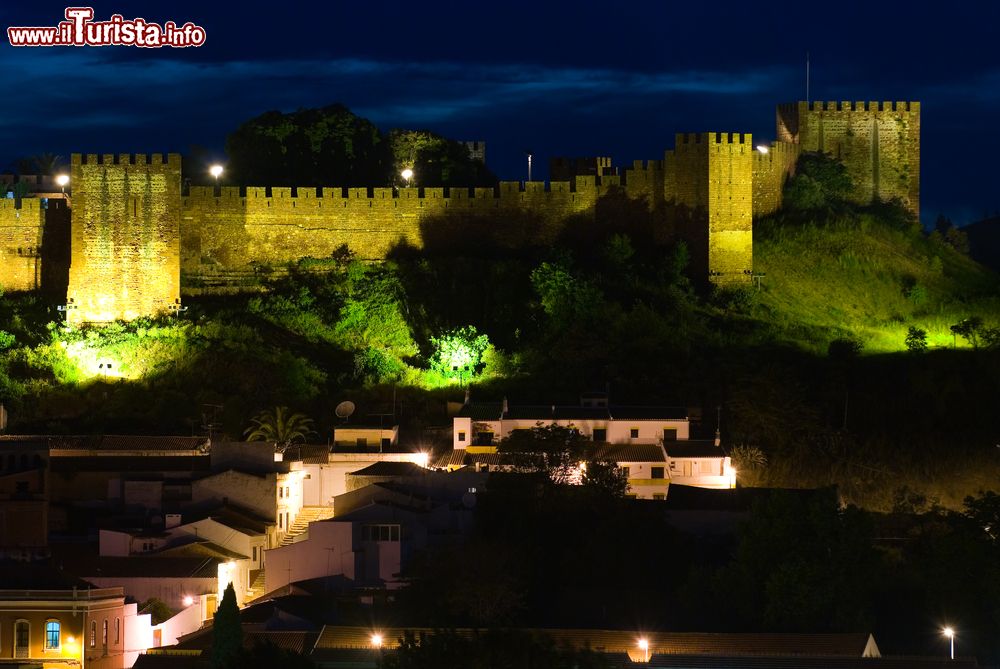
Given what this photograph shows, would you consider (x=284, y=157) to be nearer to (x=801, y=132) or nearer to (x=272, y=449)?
(x=801, y=132)

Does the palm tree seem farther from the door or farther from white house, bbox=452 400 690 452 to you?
the door

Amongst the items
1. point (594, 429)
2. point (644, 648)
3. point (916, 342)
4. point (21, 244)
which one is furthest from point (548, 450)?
point (21, 244)

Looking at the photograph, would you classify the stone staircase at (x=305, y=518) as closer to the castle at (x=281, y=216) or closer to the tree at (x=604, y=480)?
the tree at (x=604, y=480)

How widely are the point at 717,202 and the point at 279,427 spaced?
1331cm

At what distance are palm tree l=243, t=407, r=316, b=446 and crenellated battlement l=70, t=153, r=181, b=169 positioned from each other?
7.60m

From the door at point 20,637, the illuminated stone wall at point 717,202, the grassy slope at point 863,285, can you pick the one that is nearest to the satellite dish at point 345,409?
the illuminated stone wall at point 717,202

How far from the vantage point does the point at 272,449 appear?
51.9 metres

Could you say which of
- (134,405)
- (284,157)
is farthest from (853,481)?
(284,157)

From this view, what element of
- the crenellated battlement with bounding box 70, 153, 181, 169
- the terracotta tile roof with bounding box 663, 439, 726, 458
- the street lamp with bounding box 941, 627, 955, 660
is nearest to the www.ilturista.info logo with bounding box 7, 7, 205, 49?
the crenellated battlement with bounding box 70, 153, 181, 169

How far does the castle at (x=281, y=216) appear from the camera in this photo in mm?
59094

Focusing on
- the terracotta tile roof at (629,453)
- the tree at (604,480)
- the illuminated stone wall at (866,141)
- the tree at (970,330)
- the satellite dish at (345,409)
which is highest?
the illuminated stone wall at (866,141)

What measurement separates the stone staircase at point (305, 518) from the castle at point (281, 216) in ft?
28.7

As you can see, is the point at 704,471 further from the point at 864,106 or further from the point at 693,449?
the point at 864,106

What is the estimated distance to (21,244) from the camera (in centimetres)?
6238
